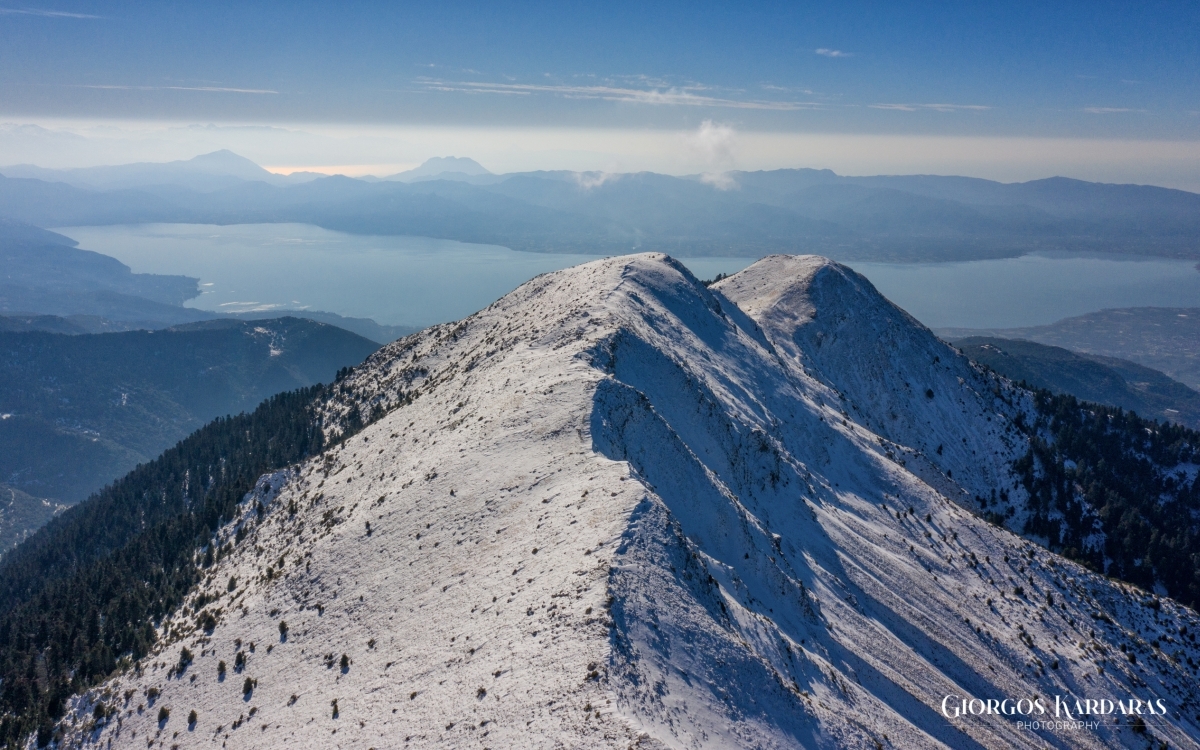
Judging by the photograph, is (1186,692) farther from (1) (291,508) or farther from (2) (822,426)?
(1) (291,508)

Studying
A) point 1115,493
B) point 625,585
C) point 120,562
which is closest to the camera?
point 625,585

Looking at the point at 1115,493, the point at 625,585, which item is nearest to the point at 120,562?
the point at 625,585

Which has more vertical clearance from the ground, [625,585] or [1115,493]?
→ [625,585]

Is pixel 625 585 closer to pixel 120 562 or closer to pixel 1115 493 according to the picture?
pixel 120 562

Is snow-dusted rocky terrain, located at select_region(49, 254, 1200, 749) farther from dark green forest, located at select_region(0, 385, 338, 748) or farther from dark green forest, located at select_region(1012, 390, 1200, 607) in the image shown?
dark green forest, located at select_region(1012, 390, 1200, 607)

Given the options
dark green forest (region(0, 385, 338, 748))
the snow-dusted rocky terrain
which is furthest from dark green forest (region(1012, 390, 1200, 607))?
dark green forest (region(0, 385, 338, 748))

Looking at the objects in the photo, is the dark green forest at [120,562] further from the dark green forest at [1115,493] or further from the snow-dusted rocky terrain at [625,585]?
the dark green forest at [1115,493]

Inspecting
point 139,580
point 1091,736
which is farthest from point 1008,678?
point 139,580
